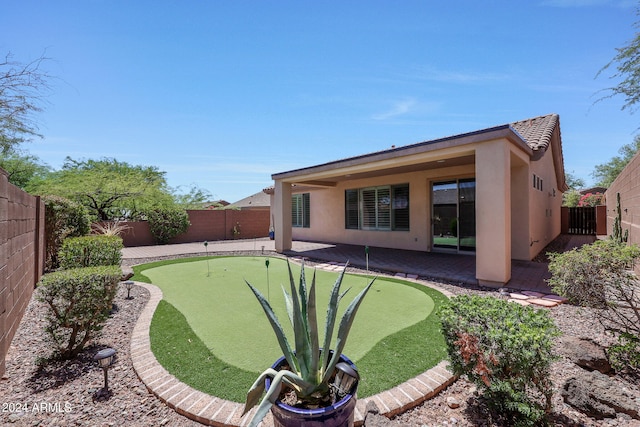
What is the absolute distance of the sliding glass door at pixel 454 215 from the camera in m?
11.0

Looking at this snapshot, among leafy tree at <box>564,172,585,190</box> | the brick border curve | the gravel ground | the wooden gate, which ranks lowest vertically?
the gravel ground

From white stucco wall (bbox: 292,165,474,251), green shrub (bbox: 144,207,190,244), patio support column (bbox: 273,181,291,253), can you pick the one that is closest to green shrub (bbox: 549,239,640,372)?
white stucco wall (bbox: 292,165,474,251)

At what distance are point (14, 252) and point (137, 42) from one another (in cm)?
705

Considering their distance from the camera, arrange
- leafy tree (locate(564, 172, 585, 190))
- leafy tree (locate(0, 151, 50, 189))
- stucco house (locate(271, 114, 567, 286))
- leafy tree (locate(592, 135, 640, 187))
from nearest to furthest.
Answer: stucco house (locate(271, 114, 567, 286)), leafy tree (locate(0, 151, 50, 189)), leafy tree (locate(592, 135, 640, 187)), leafy tree (locate(564, 172, 585, 190))

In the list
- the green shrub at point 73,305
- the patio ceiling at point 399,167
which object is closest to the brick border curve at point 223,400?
the green shrub at point 73,305

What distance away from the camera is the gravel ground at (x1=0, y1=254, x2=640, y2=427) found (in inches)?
99.3

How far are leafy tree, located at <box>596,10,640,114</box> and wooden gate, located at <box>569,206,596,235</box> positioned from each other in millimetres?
14615

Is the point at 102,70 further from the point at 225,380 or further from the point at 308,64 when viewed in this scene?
the point at 225,380

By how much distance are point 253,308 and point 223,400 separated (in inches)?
109

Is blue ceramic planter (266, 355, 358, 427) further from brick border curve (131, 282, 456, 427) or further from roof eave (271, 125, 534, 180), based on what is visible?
roof eave (271, 125, 534, 180)

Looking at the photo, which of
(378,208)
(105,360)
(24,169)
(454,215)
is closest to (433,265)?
(454,215)

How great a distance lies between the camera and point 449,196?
1160cm

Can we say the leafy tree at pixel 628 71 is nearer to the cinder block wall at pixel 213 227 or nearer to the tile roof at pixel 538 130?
the tile roof at pixel 538 130

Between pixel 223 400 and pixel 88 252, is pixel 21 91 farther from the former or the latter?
pixel 223 400
